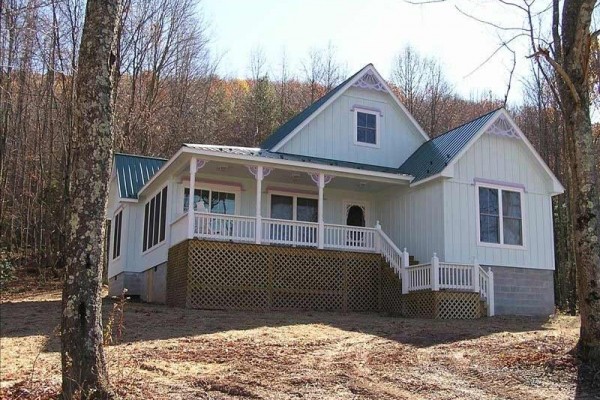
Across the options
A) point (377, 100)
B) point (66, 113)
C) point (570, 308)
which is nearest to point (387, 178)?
point (377, 100)

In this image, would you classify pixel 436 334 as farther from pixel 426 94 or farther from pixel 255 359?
pixel 426 94

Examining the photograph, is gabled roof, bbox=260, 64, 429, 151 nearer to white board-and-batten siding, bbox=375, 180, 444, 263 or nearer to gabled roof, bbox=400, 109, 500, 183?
gabled roof, bbox=400, 109, 500, 183

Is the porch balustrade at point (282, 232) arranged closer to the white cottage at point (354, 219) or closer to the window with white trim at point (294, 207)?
the white cottage at point (354, 219)

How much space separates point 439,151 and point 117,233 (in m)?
11.9

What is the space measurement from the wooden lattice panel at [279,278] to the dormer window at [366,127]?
14.7 feet

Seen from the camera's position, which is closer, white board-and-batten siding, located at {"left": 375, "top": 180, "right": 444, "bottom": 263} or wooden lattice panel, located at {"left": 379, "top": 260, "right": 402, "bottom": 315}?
wooden lattice panel, located at {"left": 379, "top": 260, "right": 402, "bottom": 315}

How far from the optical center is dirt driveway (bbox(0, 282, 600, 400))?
7602 mm

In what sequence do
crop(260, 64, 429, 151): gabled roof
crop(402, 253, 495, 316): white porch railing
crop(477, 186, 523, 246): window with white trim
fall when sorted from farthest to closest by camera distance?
1. crop(260, 64, 429, 151): gabled roof
2. crop(477, 186, 523, 246): window with white trim
3. crop(402, 253, 495, 316): white porch railing

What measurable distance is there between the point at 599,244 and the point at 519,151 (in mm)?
10200

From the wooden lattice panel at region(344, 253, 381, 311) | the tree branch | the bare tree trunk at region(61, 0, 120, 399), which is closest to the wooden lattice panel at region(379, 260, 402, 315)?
the wooden lattice panel at region(344, 253, 381, 311)

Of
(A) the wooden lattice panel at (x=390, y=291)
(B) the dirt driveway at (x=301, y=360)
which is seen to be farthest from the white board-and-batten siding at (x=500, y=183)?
(B) the dirt driveway at (x=301, y=360)

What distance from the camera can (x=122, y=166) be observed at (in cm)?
2306

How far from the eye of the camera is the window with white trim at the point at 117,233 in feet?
74.5

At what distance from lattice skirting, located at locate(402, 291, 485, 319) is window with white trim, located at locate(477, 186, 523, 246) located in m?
2.61
